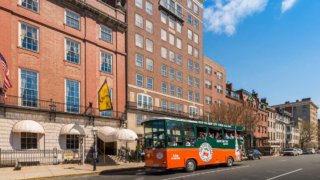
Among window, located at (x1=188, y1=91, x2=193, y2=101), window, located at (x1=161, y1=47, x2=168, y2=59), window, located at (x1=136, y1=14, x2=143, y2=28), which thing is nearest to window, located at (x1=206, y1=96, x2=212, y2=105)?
window, located at (x1=188, y1=91, x2=193, y2=101)

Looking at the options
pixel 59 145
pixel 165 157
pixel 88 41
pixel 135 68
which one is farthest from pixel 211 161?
pixel 135 68

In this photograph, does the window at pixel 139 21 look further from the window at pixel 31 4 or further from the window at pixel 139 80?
the window at pixel 31 4

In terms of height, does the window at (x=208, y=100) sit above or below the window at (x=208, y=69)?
below

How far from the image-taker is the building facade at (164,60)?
141 feet

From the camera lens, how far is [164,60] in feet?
164

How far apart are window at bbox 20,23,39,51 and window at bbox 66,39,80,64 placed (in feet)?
11.7

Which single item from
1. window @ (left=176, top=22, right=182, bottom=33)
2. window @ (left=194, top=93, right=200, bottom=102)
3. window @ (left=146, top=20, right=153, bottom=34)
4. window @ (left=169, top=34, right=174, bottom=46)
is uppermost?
window @ (left=176, top=22, right=182, bottom=33)

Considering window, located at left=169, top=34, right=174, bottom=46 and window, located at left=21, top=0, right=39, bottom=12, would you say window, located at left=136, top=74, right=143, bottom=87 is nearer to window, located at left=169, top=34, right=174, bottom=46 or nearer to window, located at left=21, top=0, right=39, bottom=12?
window, located at left=169, top=34, right=174, bottom=46

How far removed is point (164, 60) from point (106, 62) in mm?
14281

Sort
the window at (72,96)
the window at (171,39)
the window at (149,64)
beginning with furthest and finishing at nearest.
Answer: the window at (171,39) < the window at (149,64) < the window at (72,96)

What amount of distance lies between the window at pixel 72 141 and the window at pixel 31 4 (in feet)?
37.5

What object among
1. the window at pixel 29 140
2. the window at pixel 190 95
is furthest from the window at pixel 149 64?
the window at pixel 29 140

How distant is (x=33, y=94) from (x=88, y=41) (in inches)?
343

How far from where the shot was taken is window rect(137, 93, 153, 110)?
43125mm
